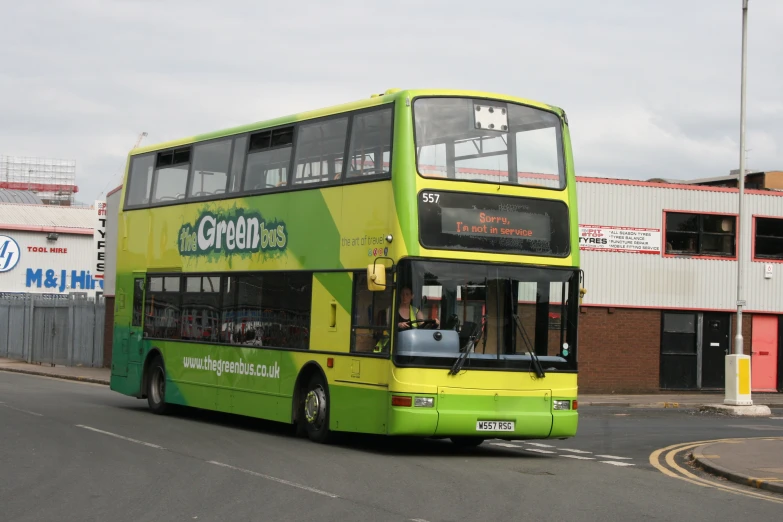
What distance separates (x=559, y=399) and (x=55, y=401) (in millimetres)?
12449

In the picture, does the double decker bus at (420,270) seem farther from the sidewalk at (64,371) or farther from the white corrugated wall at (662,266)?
the sidewalk at (64,371)

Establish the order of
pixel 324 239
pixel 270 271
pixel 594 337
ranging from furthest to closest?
pixel 594 337 → pixel 270 271 → pixel 324 239

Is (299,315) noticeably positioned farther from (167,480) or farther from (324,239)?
(167,480)

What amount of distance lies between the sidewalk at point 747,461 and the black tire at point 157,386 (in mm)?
9697

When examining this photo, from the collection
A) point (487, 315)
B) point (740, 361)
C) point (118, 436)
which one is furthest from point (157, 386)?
point (740, 361)

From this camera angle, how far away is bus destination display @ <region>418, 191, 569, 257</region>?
1453cm

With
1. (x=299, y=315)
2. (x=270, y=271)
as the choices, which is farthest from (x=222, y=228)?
(x=299, y=315)

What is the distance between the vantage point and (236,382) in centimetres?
1859

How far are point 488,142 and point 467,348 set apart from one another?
8.90 ft

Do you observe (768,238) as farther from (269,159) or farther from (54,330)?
(54,330)

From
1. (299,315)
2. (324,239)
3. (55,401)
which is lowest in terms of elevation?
(55,401)

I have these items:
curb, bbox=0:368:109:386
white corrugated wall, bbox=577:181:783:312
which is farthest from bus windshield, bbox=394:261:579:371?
curb, bbox=0:368:109:386

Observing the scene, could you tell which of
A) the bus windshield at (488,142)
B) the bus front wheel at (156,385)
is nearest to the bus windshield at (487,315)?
the bus windshield at (488,142)

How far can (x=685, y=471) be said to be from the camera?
14.9 m
